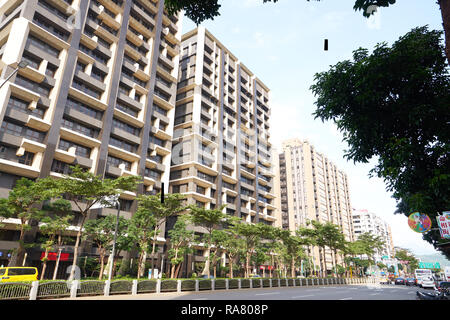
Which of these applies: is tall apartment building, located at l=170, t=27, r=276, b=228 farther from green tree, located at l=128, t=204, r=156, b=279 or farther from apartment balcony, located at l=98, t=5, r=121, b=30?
apartment balcony, located at l=98, t=5, r=121, b=30

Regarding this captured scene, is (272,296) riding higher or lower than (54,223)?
lower

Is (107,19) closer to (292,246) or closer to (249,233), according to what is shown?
(249,233)

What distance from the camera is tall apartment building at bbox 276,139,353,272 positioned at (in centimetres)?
9119

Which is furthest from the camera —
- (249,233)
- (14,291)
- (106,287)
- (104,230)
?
(249,233)

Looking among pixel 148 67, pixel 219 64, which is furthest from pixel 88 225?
pixel 219 64

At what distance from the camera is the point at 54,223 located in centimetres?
2600

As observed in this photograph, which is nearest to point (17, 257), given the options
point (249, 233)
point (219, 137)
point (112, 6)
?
point (249, 233)

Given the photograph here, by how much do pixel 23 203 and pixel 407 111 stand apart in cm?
3006

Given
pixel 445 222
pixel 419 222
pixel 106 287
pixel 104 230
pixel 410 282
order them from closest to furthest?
pixel 419 222 < pixel 445 222 < pixel 106 287 < pixel 104 230 < pixel 410 282

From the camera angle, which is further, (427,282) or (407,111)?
(427,282)

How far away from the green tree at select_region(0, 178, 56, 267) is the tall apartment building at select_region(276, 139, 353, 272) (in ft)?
242

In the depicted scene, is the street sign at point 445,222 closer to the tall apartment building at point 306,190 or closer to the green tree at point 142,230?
the green tree at point 142,230

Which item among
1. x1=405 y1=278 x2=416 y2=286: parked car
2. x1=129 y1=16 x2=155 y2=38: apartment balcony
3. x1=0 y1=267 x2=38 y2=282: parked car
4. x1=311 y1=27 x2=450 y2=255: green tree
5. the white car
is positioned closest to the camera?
x1=311 y1=27 x2=450 y2=255: green tree

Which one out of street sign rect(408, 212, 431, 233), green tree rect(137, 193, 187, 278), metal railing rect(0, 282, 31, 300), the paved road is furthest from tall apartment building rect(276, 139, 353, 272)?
street sign rect(408, 212, 431, 233)
